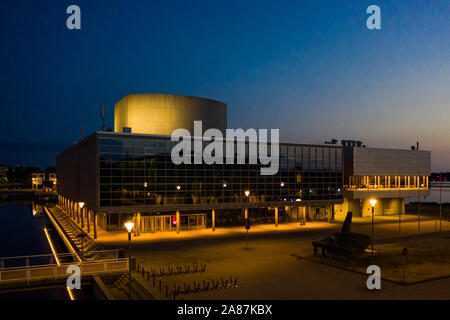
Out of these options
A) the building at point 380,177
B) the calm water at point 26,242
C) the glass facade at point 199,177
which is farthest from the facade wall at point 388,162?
the calm water at point 26,242

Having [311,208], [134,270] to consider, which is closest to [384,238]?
[311,208]

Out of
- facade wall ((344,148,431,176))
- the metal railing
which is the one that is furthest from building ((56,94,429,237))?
the metal railing

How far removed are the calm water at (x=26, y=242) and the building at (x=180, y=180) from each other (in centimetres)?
659

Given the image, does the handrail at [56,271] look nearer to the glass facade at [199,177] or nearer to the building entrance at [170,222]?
the glass facade at [199,177]

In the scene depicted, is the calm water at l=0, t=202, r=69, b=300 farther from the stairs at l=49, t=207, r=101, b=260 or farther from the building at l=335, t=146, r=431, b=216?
the building at l=335, t=146, r=431, b=216

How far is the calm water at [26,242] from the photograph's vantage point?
30.7m

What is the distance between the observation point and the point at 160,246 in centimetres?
3988

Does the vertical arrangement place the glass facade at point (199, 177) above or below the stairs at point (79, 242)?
above

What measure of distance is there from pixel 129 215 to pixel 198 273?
27028 millimetres

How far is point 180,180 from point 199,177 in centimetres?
266

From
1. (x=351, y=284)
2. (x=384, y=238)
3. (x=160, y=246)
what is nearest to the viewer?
(x=351, y=284)

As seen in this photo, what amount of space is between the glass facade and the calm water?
13403 mm

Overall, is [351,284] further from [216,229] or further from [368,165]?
[368,165]

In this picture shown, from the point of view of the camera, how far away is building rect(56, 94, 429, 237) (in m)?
46.8
